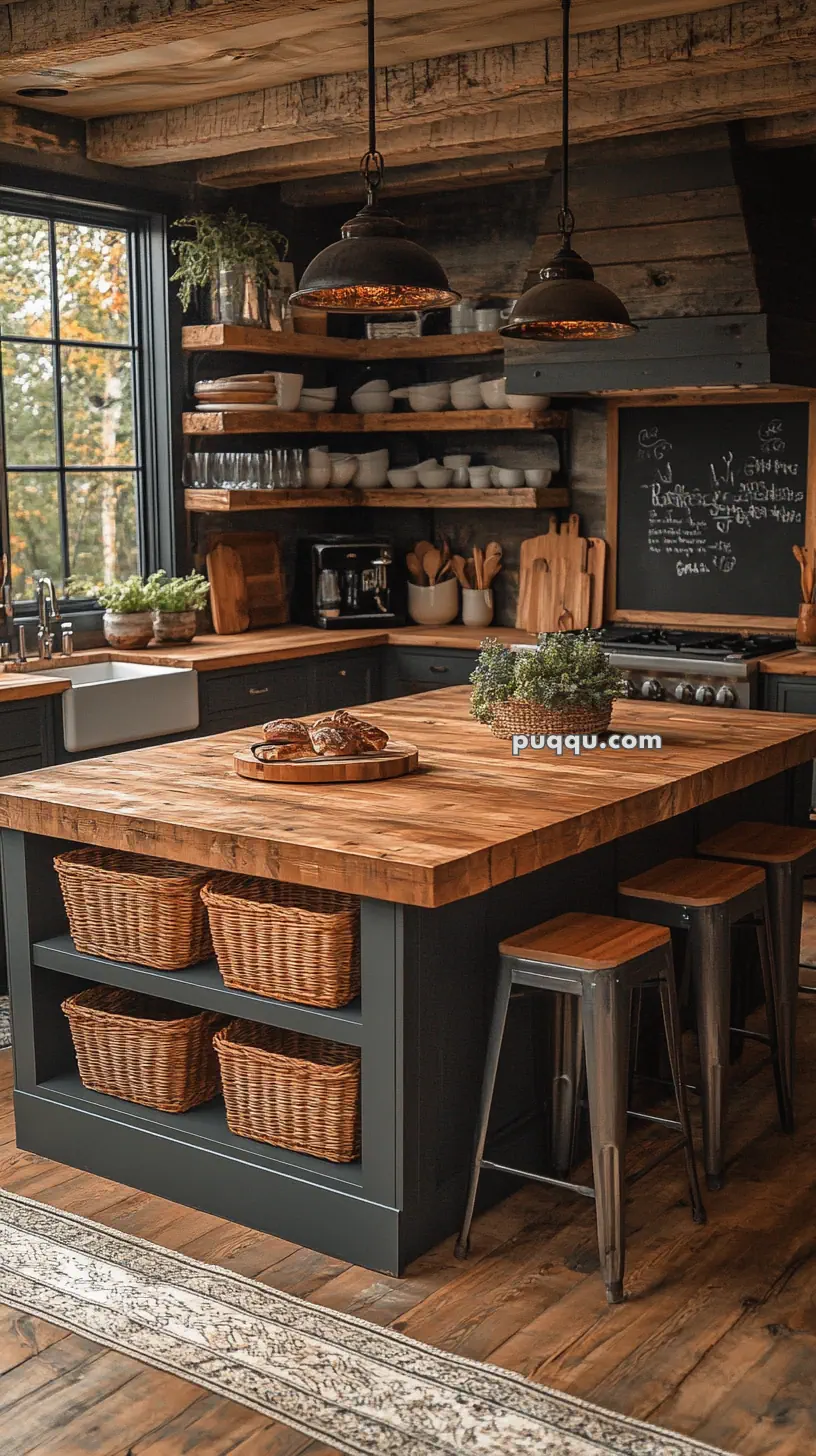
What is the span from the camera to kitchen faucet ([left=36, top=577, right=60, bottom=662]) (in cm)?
555

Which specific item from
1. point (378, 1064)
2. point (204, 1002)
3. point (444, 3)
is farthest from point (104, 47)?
point (378, 1064)

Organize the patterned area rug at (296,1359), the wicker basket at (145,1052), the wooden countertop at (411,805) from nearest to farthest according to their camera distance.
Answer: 1. the patterned area rug at (296,1359)
2. the wooden countertop at (411,805)
3. the wicker basket at (145,1052)

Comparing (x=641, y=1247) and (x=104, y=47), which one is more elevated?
(x=104, y=47)

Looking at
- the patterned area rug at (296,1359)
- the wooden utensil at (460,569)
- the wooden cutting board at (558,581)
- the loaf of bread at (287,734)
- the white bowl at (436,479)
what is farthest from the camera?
the wooden utensil at (460,569)

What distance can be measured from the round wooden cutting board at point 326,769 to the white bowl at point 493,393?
3310 millimetres

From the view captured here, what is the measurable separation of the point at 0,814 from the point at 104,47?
7.31ft

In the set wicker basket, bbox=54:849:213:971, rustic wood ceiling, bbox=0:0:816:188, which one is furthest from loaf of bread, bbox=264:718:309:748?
rustic wood ceiling, bbox=0:0:816:188

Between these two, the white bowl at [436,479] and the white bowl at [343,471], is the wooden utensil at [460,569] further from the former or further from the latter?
the white bowl at [343,471]

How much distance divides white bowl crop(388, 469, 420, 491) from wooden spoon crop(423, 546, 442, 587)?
319mm

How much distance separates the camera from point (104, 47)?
13.6 feet

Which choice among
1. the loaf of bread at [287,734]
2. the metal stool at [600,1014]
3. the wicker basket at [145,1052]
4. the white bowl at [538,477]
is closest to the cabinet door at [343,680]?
the white bowl at [538,477]

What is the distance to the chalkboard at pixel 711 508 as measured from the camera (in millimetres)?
6160

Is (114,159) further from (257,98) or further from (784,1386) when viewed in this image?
(784,1386)

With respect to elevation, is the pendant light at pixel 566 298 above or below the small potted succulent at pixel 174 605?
above
